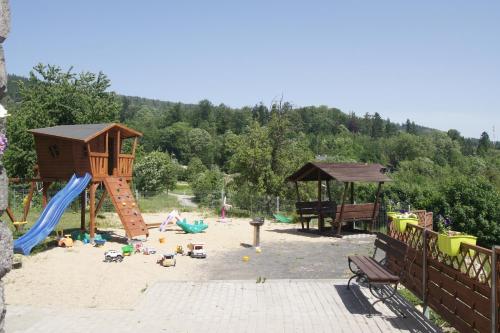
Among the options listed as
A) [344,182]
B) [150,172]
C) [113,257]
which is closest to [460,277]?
[113,257]

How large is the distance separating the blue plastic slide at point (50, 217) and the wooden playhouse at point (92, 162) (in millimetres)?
471

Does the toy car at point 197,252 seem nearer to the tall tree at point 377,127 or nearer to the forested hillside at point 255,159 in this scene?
the forested hillside at point 255,159

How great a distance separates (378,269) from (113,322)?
428 cm

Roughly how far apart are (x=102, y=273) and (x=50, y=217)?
384 cm

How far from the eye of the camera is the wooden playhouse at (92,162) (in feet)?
47.6

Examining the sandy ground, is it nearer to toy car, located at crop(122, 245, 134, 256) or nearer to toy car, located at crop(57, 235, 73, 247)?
toy car, located at crop(57, 235, 73, 247)

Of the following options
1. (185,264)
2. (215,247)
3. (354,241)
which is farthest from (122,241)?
(354,241)

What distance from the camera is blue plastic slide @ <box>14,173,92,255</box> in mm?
12047

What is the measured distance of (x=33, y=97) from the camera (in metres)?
29.9

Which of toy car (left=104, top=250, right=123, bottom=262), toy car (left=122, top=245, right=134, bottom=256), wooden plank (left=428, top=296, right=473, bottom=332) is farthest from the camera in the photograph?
toy car (left=122, top=245, right=134, bottom=256)

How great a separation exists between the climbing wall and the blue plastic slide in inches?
32.7

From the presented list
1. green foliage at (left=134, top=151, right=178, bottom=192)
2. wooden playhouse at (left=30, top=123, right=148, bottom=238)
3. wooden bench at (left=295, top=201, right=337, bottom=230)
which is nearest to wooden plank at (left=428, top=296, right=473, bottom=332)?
wooden playhouse at (left=30, top=123, right=148, bottom=238)

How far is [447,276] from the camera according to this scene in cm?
639

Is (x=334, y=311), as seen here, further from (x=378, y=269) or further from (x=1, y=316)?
(x=1, y=316)
